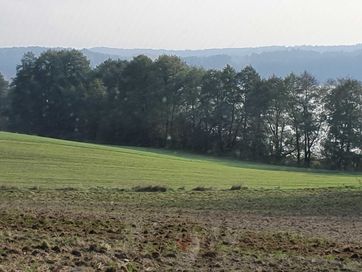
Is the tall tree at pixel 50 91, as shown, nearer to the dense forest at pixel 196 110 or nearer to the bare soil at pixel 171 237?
the dense forest at pixel 196 110

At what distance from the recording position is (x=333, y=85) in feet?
211

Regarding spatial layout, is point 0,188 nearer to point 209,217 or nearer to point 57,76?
point 209,217

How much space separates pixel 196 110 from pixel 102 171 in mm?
35011

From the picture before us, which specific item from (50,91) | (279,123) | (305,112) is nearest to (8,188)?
(305,112)

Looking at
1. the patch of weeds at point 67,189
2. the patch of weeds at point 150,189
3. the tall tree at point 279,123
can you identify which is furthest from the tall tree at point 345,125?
the patch of weeds at point 67,189

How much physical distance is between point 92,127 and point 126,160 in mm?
32279

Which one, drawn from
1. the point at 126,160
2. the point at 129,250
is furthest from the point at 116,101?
the point at 129,250

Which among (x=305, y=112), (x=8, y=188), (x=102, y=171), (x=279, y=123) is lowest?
(x=8, y=188)

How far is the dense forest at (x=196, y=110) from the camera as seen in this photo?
64000 mm

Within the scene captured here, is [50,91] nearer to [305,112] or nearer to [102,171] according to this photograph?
[305,112]

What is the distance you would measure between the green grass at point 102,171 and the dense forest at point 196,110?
21.1 m

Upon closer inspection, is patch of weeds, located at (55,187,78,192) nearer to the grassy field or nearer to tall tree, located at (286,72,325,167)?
the grassy field

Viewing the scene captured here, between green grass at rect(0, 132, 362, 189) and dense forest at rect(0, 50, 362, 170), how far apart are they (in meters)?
21.1

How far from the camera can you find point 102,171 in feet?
122
